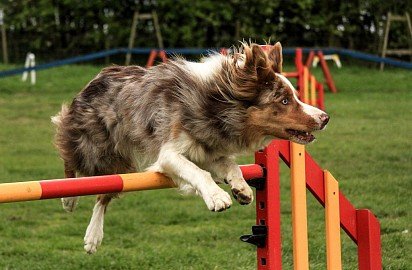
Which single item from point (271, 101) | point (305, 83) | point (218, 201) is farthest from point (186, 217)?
point (305, 83)

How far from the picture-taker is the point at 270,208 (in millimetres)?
4668

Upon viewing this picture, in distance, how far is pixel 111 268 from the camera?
688 centimetres

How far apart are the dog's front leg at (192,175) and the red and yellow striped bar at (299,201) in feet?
1.44

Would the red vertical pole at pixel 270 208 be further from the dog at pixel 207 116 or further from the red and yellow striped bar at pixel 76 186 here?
the red and yellow striped bar at pixel 76 186

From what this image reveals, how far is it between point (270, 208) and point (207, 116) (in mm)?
611

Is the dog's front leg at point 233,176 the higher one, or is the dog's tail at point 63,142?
A: the dog's front leg at point 233,176

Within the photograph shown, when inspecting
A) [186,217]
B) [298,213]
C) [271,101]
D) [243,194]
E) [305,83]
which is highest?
[271,101]

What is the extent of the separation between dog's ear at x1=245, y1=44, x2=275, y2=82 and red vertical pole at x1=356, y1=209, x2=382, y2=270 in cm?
91

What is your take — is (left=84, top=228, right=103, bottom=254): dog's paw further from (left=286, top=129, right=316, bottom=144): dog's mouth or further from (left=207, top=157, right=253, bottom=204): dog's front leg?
(left=286, top=129, right=316, bottom=144): dog's mouth

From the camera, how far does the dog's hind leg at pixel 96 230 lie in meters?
5.85

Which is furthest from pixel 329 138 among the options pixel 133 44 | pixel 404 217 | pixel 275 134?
pixel 133 44

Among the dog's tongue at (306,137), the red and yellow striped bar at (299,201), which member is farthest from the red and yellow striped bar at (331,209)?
the dog's tongue at (306,137)

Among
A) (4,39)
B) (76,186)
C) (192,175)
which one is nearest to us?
(76,186)

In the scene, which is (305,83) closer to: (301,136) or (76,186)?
(301,136)
